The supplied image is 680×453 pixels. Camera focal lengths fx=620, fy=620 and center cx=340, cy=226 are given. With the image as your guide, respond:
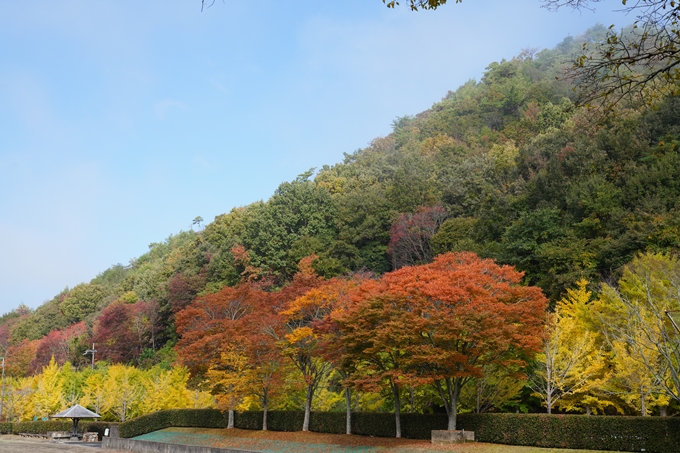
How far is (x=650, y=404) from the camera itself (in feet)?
77.6

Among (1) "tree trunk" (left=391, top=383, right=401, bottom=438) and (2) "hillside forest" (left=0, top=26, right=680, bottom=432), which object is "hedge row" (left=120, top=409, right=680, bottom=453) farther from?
(2) "hillside forest" (left=0, top=26, right=680, bottom=432)

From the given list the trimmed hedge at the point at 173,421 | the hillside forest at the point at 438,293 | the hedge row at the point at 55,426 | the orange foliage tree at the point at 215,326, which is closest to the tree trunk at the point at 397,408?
the hillside forest at the point at 438,293

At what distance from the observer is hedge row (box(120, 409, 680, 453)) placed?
2047cm

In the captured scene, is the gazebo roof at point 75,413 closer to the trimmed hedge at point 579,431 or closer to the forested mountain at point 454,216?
the forested mountain at point 454,216

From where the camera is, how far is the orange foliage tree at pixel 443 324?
81.9 feet

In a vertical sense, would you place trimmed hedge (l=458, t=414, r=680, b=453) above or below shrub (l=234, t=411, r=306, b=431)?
above

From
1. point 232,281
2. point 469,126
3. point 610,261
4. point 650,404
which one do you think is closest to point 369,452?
point 650,404

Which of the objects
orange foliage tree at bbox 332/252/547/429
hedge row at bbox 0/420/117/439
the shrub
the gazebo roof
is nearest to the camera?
orange foliage tree at bbox 332/252/547/429

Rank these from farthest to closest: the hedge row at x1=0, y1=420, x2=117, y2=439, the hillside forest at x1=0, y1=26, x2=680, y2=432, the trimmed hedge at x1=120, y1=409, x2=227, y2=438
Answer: the hedge row at x1=0, y1=420, x2=117, y2=439 < the trimmed hedge at x1=120, y1=409, x2=227, y2=438 < the hillside forest at x1=0, y1=26, x2=680, y2=432

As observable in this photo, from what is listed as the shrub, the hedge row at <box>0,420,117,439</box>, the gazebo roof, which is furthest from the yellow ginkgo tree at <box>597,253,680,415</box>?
the hedge row at <box>0,420,117,439</box>

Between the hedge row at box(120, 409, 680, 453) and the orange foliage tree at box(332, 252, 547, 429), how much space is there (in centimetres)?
154

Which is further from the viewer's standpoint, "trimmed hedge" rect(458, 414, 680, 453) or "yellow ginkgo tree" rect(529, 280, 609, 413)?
"yellow ginkgo tree" rect(529, 280, 609, 413)

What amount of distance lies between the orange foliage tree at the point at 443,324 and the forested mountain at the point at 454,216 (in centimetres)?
872

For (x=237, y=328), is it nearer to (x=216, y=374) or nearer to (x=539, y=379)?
(x=216, y=374)
